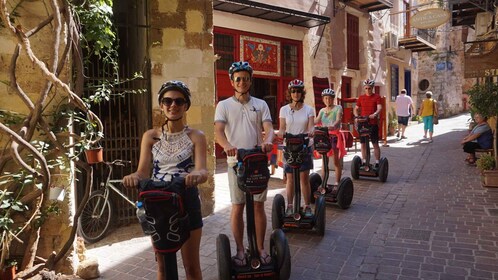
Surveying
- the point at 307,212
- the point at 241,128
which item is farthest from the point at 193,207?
the point at 307,212

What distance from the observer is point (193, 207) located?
268cm

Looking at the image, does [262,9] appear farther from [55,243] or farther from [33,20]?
[55,243]

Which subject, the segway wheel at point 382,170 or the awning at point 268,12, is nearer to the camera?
the segway wheel at point 382,170

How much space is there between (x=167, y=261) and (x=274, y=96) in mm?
10510

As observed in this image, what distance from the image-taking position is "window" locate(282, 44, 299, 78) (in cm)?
1273

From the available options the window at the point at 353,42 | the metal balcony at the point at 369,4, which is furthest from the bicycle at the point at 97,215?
the metal balcony at the point at 369,4

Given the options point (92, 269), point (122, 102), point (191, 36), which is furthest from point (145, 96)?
point (92, 269)

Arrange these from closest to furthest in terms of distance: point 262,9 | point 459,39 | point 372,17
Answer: point 262,9 < point 372,17 < point 459,39

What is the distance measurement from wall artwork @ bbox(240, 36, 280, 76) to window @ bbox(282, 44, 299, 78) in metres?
0.42

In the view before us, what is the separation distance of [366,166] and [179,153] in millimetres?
6021

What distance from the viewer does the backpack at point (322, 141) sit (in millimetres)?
5504

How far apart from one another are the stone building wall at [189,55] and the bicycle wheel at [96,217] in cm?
122

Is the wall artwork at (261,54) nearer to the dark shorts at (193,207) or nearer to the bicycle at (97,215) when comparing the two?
the bicycle at (97,215)

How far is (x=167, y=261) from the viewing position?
95.2 inches
